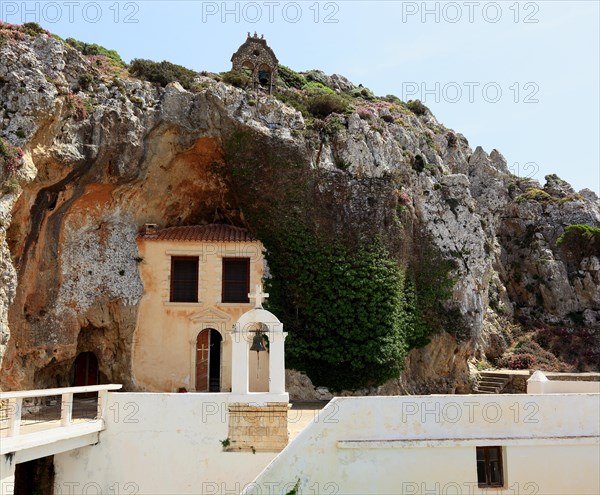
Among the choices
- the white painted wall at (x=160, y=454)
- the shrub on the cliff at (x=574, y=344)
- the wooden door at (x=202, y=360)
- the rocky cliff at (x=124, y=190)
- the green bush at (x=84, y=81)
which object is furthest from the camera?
the shrub on the cliff at (x=574, y=344)

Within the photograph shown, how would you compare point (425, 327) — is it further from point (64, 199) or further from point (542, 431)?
point (64, 199)

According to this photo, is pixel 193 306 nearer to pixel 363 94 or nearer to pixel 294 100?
pixel 294 100

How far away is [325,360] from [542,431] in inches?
357

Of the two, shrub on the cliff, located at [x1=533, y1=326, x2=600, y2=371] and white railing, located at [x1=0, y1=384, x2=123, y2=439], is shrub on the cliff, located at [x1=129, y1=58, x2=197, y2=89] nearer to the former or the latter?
white railing, located at [x1=0, y1=384, x2=123, y2=439]

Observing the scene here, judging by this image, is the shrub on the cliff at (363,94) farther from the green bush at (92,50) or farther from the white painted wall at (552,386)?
the white painted wall at (552,386)

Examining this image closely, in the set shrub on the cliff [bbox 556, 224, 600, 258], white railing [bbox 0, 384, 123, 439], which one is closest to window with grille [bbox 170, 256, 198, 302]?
white railing [bbox 0, 384, 123, 439]

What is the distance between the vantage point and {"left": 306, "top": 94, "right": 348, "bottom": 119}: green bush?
83.6 ft

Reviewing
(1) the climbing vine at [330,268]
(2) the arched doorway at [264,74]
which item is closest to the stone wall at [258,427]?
(1) the climbing vine at [330,268]

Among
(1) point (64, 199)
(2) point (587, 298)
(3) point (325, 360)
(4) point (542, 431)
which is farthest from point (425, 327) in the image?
(2) point (587, 298)

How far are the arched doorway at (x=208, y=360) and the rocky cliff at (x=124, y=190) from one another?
2.68 m

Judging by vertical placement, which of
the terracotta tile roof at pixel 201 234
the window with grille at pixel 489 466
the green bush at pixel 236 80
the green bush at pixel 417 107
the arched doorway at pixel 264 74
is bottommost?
the window with grille at pixel 489 466

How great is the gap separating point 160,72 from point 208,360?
1222 centimetres

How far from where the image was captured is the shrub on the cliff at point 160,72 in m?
23.1

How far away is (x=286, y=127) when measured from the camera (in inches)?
898
